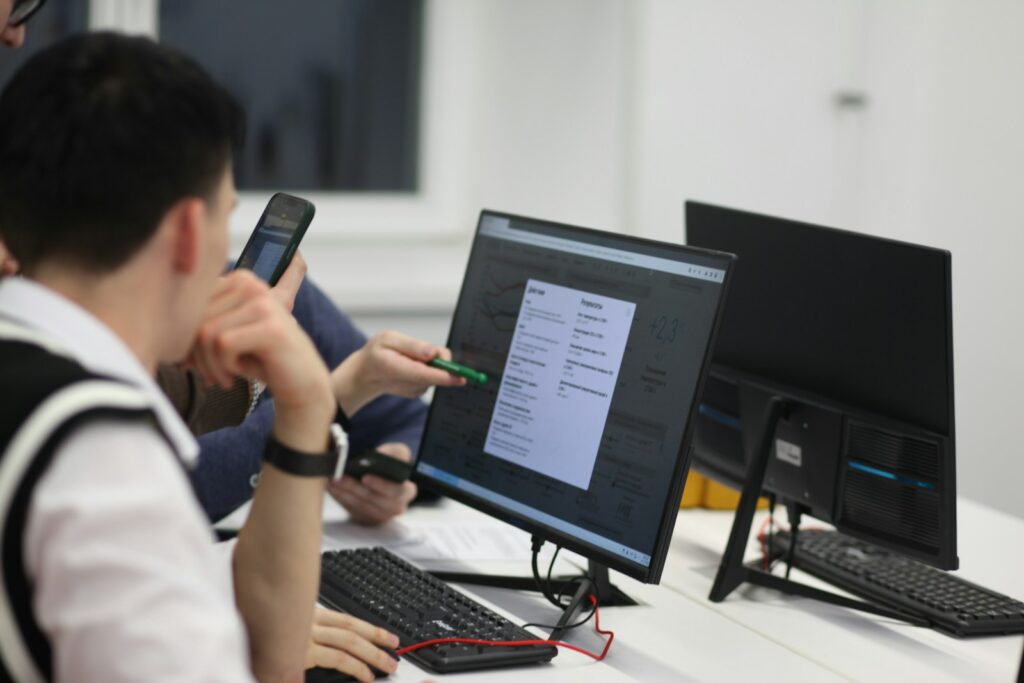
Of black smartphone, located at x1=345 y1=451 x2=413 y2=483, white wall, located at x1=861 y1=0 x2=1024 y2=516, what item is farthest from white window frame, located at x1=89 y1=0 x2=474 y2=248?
black smartphone, located at x1=345 y1=451 x2=413 y2=483

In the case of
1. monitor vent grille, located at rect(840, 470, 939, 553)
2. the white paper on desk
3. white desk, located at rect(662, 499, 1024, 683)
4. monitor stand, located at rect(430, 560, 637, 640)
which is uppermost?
monitor vent grille, located at rect(840, 470, 939, 553)

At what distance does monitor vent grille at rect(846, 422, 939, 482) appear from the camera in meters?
1.50

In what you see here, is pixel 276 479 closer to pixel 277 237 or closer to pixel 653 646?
pixel 277 237

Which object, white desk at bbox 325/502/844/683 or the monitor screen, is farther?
the monitor screen

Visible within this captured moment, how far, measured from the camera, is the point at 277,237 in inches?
54.1

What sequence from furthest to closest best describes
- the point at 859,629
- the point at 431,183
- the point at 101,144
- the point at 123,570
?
the point at 431,183
the point at 859,629
the point at 101,144
the point at 123,570

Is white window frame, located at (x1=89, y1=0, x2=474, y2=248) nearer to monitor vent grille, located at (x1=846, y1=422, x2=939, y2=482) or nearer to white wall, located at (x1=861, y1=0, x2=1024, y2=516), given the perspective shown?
white wall, located at (x1=861, y1=0, x2=1024, y2=516)

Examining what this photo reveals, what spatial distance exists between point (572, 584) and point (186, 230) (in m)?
0.83

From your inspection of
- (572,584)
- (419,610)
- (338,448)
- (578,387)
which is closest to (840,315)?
(578,387)

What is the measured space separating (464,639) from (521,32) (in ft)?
8.21

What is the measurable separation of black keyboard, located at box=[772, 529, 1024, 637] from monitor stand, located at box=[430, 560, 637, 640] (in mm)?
322

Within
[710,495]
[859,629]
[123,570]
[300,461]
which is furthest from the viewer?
[710,495]

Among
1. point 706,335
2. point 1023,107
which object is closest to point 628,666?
point 706,335

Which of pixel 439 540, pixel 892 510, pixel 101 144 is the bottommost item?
pixel 439 540
